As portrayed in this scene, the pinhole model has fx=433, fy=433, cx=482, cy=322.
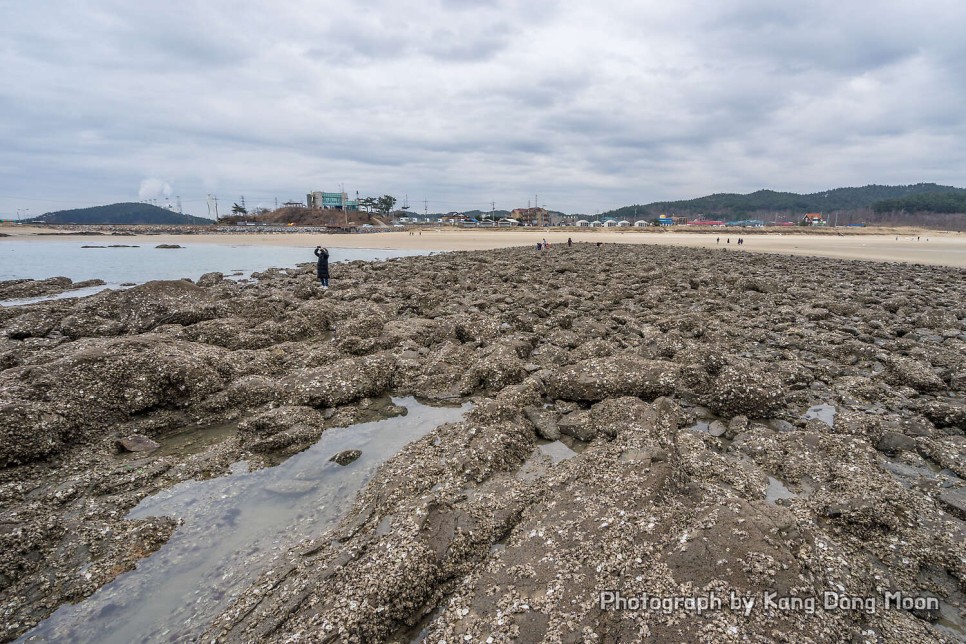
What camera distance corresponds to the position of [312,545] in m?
4.59

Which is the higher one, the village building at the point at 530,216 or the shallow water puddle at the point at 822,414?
the village building at the point at 530,216

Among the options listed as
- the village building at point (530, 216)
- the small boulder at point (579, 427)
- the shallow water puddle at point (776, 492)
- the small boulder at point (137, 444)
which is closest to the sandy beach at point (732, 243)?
the shallow water puddle at point (776, 492)

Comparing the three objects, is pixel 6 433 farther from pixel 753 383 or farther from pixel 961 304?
pixel 961 304

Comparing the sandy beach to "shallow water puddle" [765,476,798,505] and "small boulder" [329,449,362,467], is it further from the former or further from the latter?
"small boulder" [329,449,362,467]

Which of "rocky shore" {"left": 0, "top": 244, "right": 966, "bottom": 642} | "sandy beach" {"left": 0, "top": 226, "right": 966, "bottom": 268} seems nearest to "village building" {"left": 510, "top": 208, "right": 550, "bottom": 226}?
"sandy beach" {"left": 0, "top": 226, "right": 966, "bottom": 268}

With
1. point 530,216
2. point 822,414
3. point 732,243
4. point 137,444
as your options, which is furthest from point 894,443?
point 530,216

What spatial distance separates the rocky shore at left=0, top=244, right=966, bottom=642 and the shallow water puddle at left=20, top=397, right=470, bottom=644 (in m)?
0.23

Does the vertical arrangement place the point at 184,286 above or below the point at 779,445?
above

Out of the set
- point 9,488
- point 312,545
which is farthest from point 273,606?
point 9,488

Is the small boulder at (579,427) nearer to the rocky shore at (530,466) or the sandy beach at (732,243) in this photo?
the rocky shore at (530,466)

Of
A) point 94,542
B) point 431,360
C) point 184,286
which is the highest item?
point 184,286

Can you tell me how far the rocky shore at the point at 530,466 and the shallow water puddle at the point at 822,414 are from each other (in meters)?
0.07

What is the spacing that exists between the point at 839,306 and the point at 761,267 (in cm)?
1592

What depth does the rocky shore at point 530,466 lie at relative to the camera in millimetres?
3562
